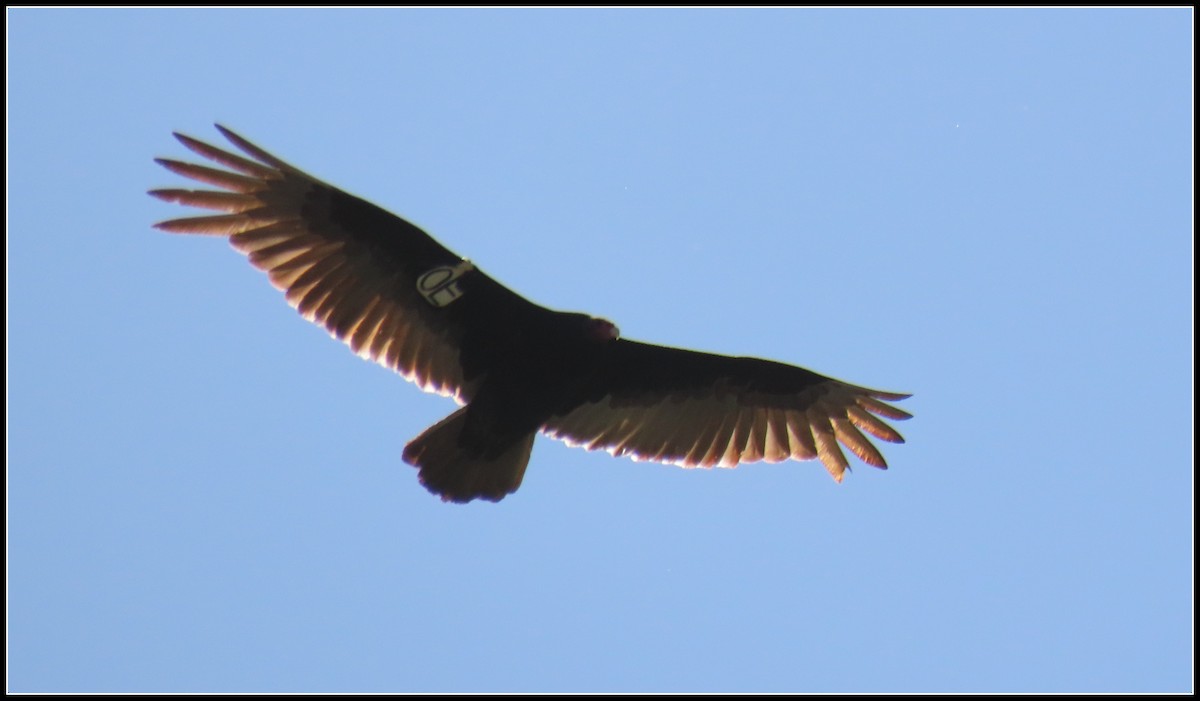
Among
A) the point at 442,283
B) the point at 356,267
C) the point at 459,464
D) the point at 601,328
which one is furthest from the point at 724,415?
the point at 356,267

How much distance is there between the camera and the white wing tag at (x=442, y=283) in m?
7.10

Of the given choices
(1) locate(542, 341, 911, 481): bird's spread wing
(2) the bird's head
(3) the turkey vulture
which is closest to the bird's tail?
(3) the turkey vulture

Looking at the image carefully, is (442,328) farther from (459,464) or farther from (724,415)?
(724,415)

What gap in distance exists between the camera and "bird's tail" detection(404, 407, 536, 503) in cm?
710

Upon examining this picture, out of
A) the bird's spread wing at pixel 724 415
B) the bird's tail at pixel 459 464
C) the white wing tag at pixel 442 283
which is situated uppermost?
the white wing tag at pixel 442 283

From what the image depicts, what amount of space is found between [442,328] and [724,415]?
1720mm

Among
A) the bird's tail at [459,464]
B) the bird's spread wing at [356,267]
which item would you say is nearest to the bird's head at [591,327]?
the bird's spread wing at [356,267]

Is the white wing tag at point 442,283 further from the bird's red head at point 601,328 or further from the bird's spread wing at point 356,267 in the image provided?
the bird's red head at point 601,328

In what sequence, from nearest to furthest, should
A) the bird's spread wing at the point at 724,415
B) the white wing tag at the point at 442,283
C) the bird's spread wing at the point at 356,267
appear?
the bird's spread wing at the point at 356,267, the white wing tag at the point at 442,283, the bird's spread wing at the point at 724,415

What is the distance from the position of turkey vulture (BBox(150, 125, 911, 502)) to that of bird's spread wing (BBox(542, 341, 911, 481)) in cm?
1

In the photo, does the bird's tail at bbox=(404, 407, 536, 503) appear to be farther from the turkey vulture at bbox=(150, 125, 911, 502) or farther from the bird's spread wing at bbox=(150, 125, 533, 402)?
the bird's spread wing at bbox=(150, 125, 533, 402)

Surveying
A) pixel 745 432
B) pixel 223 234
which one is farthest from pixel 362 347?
pixel 745 432

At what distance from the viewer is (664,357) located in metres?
7.62

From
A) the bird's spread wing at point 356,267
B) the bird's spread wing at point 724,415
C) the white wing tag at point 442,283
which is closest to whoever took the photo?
the bird's spread wing at point 356,267
